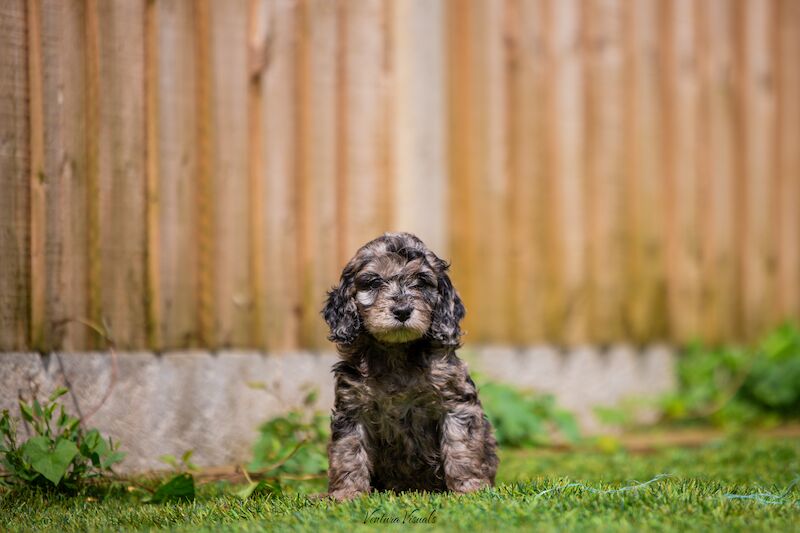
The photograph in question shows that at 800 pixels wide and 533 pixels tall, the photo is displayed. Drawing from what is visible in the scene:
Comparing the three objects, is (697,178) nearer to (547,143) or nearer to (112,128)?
(547,143)

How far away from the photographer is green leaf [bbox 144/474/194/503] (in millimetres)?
4641

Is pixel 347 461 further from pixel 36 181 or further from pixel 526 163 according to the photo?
pixel 526 163

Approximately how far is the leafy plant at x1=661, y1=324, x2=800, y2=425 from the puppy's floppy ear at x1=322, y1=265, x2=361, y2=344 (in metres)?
4.34

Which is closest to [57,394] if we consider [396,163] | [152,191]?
[152,191]

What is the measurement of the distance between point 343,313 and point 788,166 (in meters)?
5.75

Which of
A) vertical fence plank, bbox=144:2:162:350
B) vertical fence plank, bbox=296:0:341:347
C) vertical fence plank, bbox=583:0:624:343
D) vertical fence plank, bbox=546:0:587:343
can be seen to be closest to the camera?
vertical fence plank, bbox=144:2:162:350

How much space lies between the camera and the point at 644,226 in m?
8.09

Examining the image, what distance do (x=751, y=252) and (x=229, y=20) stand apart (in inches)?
196

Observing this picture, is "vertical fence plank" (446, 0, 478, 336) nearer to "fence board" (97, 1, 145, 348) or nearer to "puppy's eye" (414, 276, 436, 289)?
"fence board" (97, 1, 145, 348)

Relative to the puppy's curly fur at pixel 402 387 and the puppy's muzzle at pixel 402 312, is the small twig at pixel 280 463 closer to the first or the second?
the puppy's curly fur at pixel 402 387

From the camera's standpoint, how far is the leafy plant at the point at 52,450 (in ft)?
15.4

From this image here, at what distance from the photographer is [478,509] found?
149 inches

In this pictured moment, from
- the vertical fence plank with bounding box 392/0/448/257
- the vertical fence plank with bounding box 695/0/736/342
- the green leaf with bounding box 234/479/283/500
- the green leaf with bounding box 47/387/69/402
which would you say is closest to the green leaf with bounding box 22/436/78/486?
the green leaf with bounding box 47/387/69/402

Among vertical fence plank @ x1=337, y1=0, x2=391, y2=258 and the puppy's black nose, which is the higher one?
vertical fence plank @ x1=337, y1=0, x2=391, y2=258
